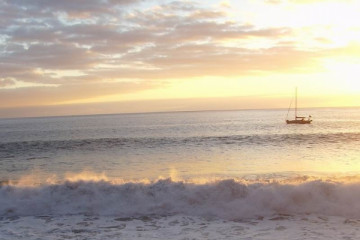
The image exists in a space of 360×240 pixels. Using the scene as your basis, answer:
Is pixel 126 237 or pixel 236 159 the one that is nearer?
pixel 126 237

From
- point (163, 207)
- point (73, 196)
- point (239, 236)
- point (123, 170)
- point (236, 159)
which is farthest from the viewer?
point (236, 159)

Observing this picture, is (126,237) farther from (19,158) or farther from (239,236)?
(19,158)

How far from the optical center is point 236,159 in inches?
1151

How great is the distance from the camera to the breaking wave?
1229cm

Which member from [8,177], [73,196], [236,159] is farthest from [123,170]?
[73,196]

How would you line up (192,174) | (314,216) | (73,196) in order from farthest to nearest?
(192,174)
(73,196)
(314,216)

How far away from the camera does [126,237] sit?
32.7ft

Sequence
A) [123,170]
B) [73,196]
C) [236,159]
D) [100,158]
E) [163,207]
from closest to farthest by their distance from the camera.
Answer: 1. [163,207]
2. [73,196]
3. [123,170]
4. [236,159]
5. [100,158]

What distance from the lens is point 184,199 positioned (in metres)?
13.2

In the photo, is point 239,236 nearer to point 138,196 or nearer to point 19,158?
point 138,196

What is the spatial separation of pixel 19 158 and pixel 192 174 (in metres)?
20.0

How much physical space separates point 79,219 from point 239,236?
219 inches

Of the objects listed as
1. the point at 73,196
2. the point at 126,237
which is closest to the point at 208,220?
the point at 126,237

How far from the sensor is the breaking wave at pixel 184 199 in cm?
1229
